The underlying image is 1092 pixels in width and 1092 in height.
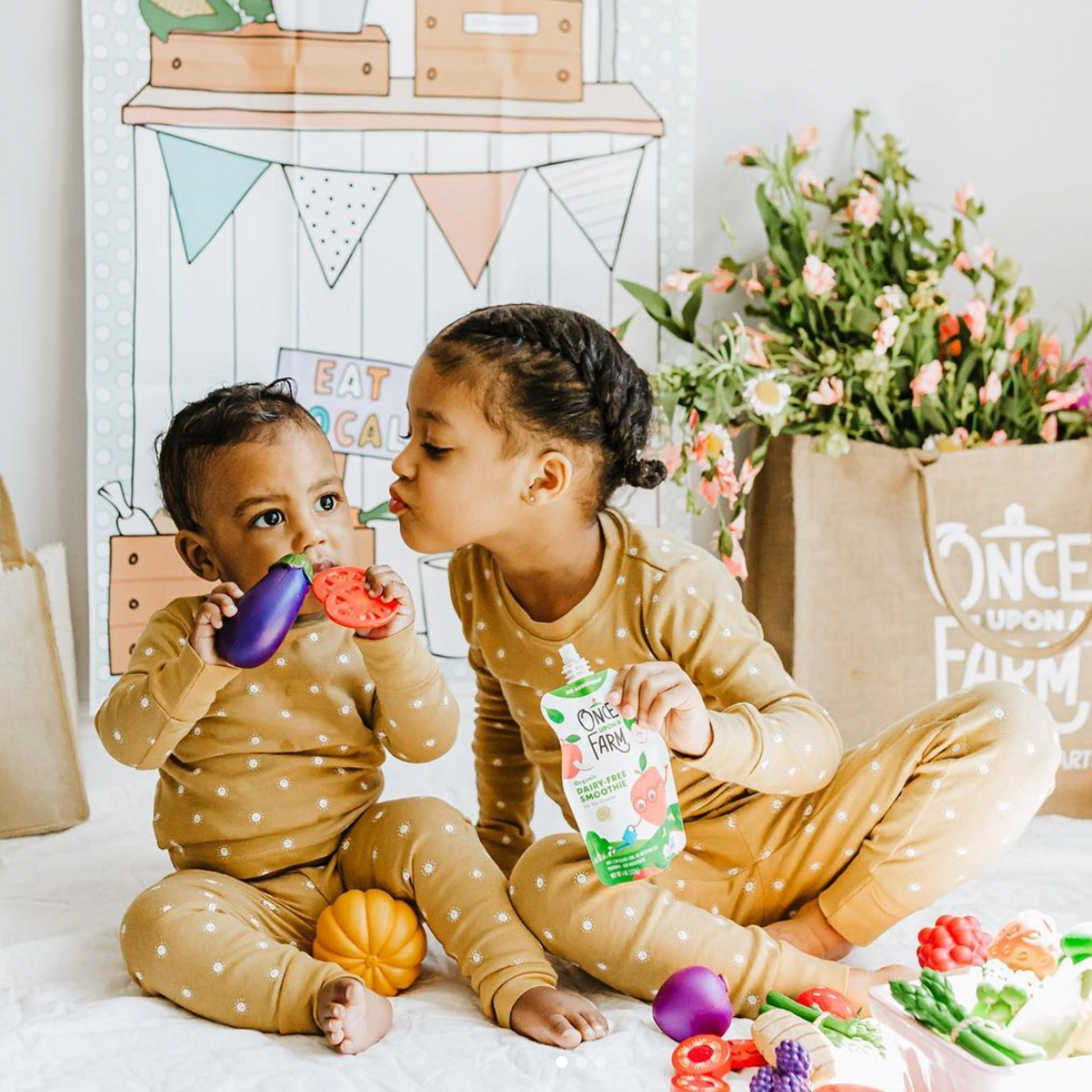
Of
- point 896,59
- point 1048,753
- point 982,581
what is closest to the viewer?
point 1048,753

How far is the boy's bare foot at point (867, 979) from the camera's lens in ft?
3.51

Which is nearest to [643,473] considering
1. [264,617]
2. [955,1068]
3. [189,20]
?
[264,617]

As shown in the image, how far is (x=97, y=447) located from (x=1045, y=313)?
4.29ft

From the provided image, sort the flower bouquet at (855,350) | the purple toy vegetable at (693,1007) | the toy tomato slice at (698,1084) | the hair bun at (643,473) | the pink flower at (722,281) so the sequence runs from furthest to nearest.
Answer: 1. the pink flower at (722,281)
2. the flower bouquet at (855,350)
3. the hair bun at (643,473)
4. the purple toy vegetable at (693,1007)
5. the toy tomato slice at (698,1084)

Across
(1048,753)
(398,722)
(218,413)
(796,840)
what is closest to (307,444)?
(218,413)

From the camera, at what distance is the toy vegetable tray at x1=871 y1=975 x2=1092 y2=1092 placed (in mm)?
750

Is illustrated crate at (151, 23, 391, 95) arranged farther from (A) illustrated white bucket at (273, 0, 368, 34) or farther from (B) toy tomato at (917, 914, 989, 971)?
(B) toy tomato at (917, 914, 989, 971)

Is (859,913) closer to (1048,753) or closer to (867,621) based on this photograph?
(1048,753)

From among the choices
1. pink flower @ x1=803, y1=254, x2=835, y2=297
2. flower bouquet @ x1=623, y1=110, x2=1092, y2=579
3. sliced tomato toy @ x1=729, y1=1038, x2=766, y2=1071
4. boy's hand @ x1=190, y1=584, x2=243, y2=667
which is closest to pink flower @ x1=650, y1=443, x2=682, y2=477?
flower bouquet @ x1=623, y1=110, x2=1092, y2=579

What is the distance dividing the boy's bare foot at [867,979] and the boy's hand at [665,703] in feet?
0.82

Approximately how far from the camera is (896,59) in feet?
5.95

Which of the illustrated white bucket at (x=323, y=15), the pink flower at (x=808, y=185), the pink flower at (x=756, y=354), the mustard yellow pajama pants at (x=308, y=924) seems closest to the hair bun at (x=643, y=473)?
the mustard yellow pajama pants at (x=308, y=924)

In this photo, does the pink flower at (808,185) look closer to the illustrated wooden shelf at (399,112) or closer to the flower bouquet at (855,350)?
the flower bouquet at (855,350)

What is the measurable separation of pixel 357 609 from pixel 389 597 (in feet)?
0.10
